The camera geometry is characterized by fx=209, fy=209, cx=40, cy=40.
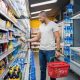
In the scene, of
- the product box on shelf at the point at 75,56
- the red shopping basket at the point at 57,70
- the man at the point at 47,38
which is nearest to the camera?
the red shopping basket at the point at 57,70

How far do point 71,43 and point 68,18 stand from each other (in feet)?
3.02

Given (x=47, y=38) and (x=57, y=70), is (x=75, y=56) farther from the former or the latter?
(x=57, y=70)

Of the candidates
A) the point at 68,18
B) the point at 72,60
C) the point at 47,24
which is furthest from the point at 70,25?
the point at 47,24

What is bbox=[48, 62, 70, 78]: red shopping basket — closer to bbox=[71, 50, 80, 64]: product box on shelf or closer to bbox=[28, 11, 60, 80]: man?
bbox=[28, 11, 60, 80]: man

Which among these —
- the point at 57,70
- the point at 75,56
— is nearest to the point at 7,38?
the point at 57,70

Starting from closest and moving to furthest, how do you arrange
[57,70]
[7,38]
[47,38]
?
[57,70], [47,38], [7,38]

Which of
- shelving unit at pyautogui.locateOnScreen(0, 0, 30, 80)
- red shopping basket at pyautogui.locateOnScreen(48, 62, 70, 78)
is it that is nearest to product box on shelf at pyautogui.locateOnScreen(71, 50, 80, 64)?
shelving unit at pyautogui.locateOnScreen(0, 0, 30, 80)

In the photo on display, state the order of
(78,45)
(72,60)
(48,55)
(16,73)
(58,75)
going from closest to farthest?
1. (58,75)
2. (16,73)
3. (48,55)
4. (72,60)
5. (78,45)

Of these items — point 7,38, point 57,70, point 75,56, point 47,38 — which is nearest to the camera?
point 57,70

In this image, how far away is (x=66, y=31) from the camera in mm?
7715

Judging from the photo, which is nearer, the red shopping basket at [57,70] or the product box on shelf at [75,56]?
the red shopping basket at [57,70]

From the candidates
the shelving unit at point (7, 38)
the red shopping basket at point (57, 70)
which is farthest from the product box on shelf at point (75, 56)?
the red shopping basket at point (57, 70)

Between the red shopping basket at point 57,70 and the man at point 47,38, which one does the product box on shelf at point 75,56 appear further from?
the red shopping basket at point 57,70

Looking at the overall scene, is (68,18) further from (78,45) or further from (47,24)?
(47,24)
